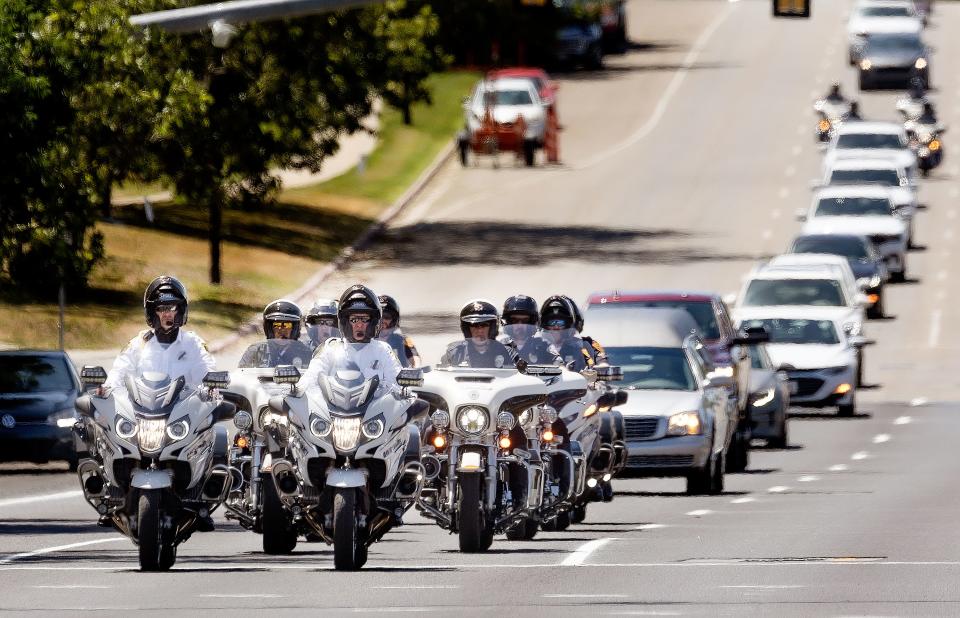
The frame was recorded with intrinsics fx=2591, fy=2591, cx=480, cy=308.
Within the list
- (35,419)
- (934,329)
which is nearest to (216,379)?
(35,419)

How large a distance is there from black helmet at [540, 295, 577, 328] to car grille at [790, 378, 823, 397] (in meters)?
16.7

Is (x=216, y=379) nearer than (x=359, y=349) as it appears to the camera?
Yes

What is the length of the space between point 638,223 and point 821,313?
21719 mm

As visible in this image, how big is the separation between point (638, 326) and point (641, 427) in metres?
4.18

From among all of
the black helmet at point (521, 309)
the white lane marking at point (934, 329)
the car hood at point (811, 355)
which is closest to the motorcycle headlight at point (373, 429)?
the black helmet at point (521, 309)

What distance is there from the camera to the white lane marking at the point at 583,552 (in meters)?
17.4

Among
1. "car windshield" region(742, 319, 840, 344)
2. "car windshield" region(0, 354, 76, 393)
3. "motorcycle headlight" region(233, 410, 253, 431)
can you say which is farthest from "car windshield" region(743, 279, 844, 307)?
→ "motorcycle headlight" region(233, 410, 253, 431)

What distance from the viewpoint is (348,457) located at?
16234mm

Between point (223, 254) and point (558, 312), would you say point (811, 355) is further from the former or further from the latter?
point (223, 254)

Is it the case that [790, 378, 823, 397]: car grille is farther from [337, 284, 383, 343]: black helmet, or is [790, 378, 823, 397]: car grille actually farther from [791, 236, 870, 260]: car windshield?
[337, 284, 383, 343]: black helmet

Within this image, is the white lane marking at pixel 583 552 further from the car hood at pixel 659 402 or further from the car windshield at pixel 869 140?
the car windshield at pixel 869 140

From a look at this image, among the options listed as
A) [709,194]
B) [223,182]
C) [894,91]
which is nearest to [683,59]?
[894,91]

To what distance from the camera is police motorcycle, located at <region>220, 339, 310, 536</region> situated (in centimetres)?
1766

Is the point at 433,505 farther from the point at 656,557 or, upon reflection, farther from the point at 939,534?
the point at 939,534
